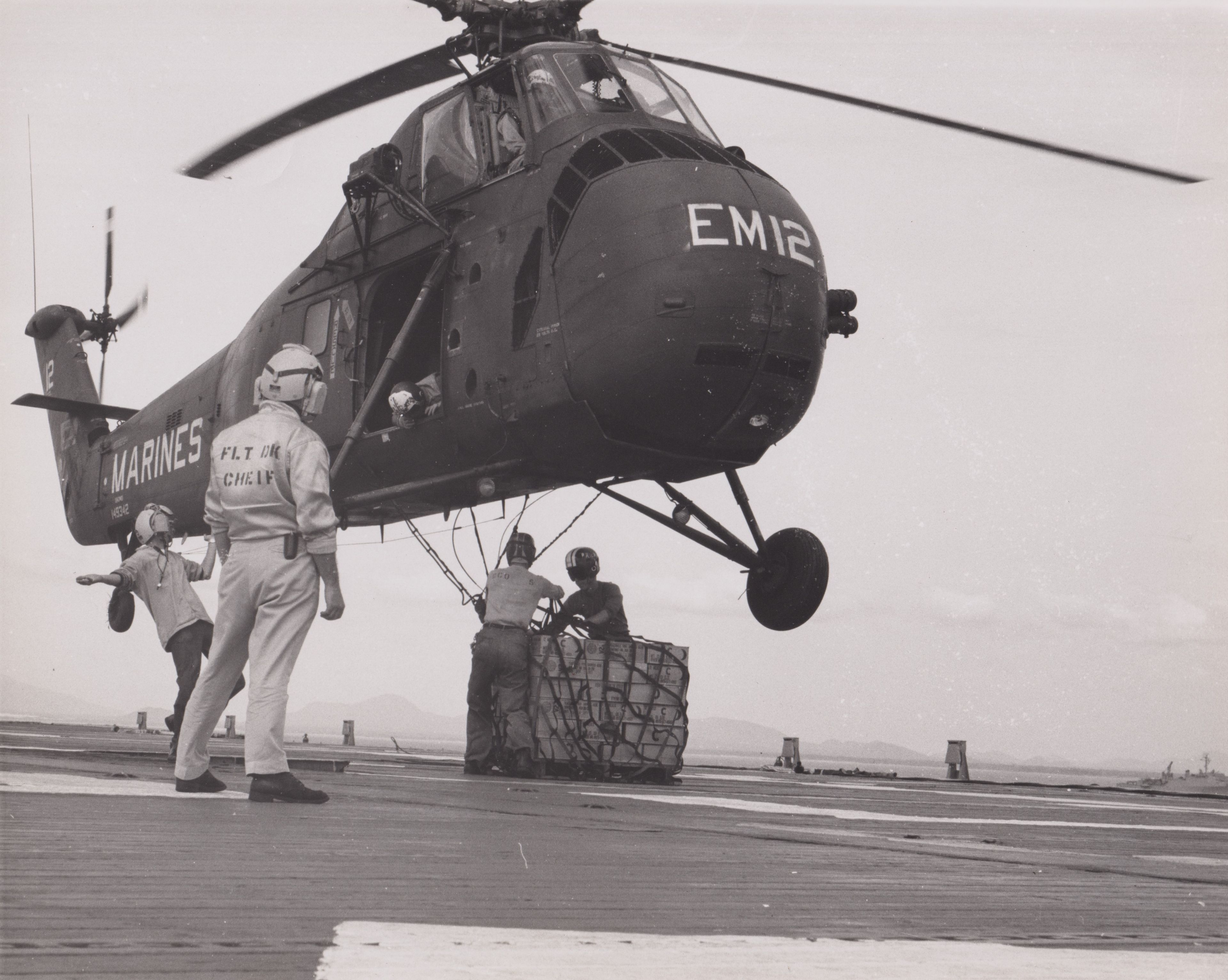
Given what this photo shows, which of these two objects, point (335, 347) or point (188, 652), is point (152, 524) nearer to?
point (188, 652)

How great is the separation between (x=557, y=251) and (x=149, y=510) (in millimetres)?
3670

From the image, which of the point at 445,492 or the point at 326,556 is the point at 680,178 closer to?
the point at 445,492

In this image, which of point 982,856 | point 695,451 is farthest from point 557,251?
point 982,856

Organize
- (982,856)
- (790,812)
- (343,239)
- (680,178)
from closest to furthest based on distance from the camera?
(982,856) < (790,812) < (680,178) < (343,239)

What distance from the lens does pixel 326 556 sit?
691 cm

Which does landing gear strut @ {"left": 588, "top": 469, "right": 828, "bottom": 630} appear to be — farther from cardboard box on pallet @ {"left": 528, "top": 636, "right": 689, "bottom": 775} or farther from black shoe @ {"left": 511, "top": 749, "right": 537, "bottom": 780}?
black shoe @ {"left": 511, "top": 749, "right": 537, "bottom": 780}

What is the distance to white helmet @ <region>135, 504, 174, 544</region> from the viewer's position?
10.8 meters

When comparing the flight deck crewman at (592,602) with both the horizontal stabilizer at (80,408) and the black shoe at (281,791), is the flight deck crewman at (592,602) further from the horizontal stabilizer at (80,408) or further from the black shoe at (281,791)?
the horizontal stabilizer at (80,408)

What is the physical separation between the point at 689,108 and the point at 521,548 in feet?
13.2

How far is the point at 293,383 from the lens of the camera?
23.6 feet

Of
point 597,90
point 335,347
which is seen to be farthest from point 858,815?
point 335,347

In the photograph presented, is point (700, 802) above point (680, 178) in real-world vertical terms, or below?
below

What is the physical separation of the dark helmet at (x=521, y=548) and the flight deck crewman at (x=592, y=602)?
763mm

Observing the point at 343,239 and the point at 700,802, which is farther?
the point at 343,239
